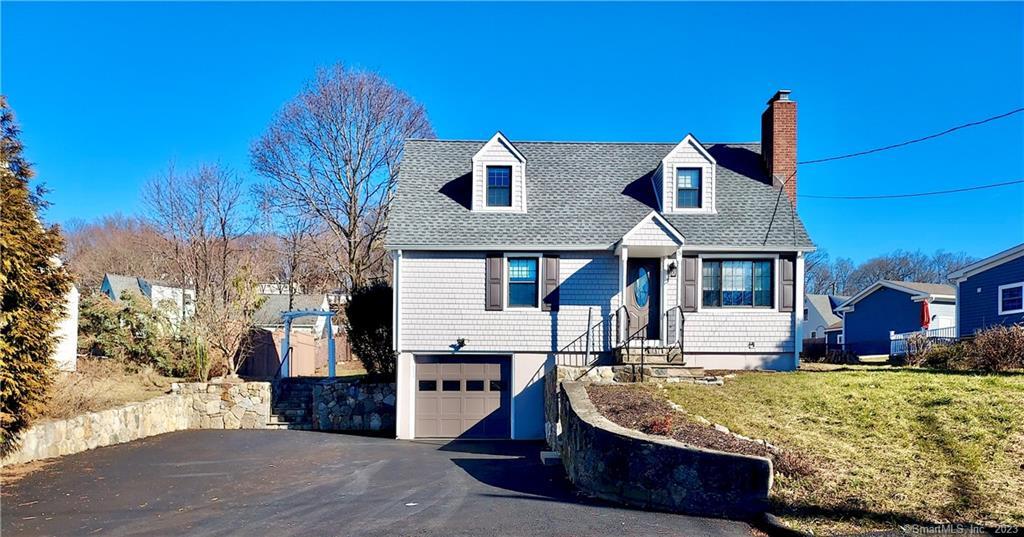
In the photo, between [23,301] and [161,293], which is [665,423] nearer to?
[23,301]

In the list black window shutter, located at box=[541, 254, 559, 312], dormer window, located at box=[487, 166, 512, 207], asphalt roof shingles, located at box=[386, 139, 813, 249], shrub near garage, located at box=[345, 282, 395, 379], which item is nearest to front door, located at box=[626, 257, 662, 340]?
asphalt roof shingles, located at box=[386, 139, 813, 249]

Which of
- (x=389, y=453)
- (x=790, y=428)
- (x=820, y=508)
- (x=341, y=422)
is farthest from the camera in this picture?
(x=341, y=422)

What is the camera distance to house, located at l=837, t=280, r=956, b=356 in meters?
28.8

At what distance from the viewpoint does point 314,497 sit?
892 centimetres

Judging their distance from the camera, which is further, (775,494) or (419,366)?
(419,366)

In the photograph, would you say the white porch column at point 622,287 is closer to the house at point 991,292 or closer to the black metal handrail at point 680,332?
the black metal handrail at point 680,332

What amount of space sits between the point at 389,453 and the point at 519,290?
5157 millimetres

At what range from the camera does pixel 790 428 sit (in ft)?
30.1

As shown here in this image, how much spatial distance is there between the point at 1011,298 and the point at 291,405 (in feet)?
74.0

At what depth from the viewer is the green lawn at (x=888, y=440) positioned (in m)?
6.60

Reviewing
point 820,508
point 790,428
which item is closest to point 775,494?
point 820,508

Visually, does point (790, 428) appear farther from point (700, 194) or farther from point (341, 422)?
point (341, 422)

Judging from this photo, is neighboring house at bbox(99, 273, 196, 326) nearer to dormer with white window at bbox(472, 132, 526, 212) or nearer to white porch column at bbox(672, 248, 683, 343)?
dormer with white window at bbox(472, 132, 526, 212)

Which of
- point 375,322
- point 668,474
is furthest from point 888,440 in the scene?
point 375,322
